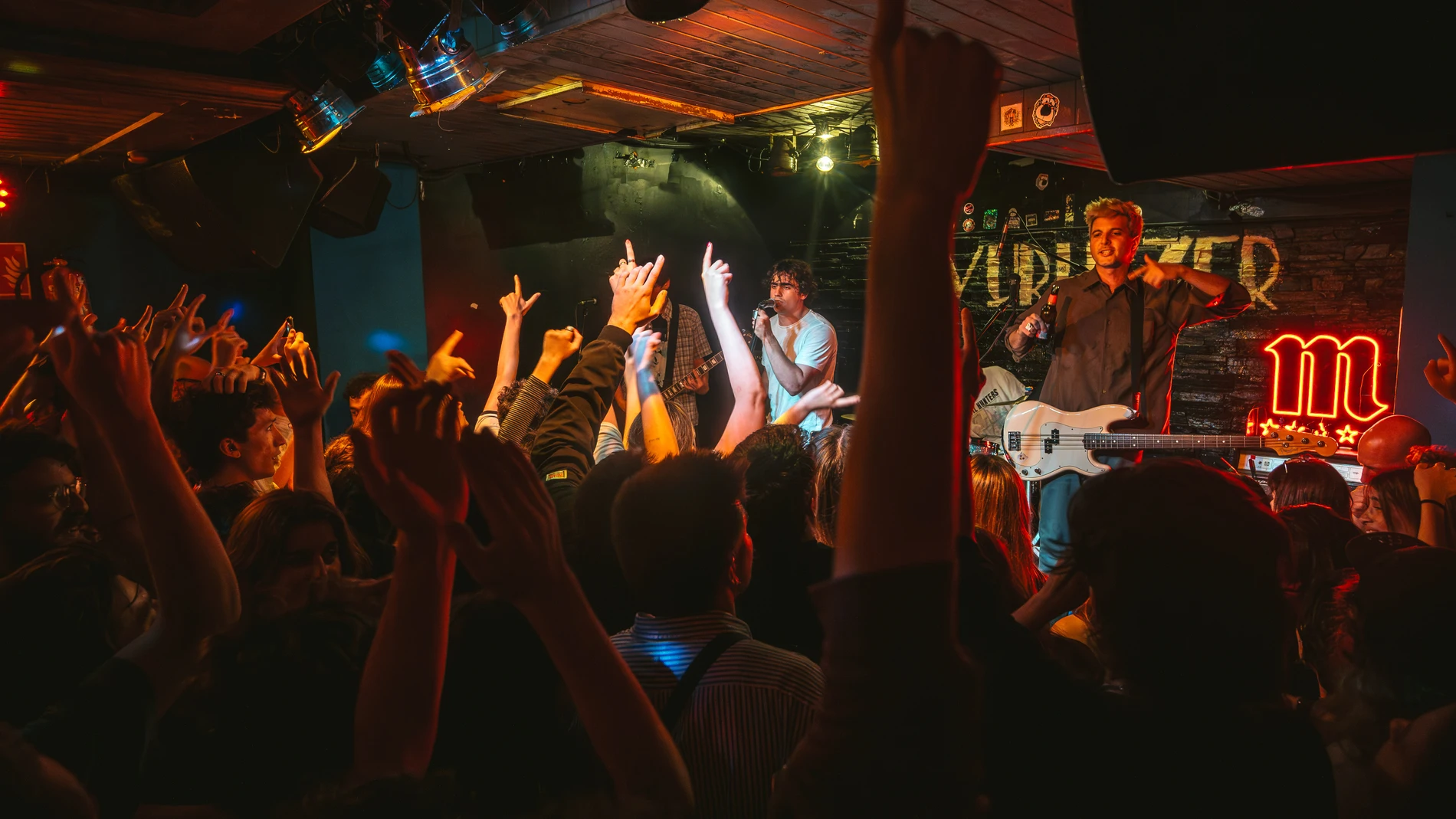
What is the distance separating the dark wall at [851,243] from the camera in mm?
5359

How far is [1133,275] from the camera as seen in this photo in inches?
155

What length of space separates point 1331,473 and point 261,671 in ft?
9.45

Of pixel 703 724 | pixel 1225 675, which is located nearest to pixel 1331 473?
pixel 1225 675

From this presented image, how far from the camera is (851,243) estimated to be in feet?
25.6

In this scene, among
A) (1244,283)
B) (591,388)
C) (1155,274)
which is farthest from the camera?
(1244,283)

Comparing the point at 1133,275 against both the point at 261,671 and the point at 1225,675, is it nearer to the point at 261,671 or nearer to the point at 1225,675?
the point at 1225,675

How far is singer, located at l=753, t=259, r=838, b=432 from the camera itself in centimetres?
497

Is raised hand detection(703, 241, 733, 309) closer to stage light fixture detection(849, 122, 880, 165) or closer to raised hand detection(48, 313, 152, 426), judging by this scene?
raised hand detection(48, 313, 152, 426)

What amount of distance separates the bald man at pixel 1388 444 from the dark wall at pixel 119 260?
590cm

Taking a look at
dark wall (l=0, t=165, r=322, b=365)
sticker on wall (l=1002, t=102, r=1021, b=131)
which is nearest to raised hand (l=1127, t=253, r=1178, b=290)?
sticker on wall (l=1002, t=102, r=1021, b=131)

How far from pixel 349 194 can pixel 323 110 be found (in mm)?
1986

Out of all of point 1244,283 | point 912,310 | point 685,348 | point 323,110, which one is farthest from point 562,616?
point 685,348

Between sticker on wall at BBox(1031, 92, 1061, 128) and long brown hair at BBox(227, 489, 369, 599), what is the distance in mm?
3917

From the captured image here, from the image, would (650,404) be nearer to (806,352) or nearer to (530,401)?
(530,401)
